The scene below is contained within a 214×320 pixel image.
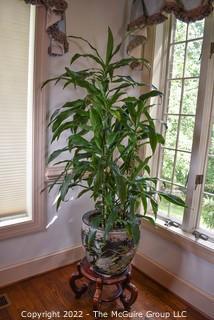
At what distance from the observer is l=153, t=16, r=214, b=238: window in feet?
5.69

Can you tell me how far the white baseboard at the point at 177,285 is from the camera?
171 centimetres

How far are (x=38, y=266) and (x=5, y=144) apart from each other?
0.98m

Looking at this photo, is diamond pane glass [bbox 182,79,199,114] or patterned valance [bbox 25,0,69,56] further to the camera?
diamond pane glass [bbox 182,79,199,114]

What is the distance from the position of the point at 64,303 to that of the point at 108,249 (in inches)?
22.5

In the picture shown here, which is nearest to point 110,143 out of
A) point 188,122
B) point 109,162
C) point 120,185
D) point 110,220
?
point 109,162

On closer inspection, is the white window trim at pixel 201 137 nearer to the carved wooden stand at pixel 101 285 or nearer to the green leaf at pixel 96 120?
the carved wooden stand at pixel 101 285

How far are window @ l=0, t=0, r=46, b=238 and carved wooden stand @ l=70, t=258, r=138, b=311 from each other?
1.66ft

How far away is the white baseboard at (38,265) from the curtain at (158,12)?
5.66 ft

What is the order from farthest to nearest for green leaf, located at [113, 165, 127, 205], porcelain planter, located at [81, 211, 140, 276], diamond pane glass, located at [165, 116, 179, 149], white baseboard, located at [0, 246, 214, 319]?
diamond pane glass, located at [165, 116, 179, 149] < white baseboard, located at [0, 246, 214, 319] < porcelain planter, located at [81, 211, 140, 276] < green leaf, located at [113, 165, 127, 205]

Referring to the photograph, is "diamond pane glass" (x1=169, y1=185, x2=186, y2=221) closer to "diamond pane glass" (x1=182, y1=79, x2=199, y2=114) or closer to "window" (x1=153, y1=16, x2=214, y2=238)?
"window" (x1=153, y1=16, x2=214, y2=238)

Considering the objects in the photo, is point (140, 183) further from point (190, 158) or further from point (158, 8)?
point (158, 8)

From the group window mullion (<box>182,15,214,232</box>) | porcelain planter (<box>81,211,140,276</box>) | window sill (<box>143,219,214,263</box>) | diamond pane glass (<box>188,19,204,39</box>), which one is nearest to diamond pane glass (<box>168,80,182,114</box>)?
window mullion (<box>182,15,214,232</box>)

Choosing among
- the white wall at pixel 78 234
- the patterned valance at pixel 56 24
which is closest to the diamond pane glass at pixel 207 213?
the white wall at pixel 78 234

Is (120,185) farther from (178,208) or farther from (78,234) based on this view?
(78,234)
